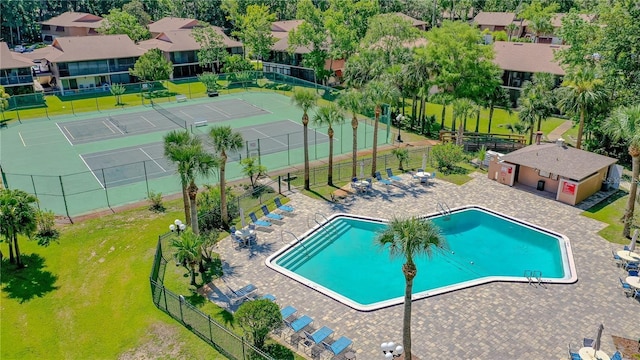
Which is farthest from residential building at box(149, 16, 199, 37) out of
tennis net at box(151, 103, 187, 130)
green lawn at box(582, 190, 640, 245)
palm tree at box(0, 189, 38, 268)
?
green lawn at box(582, 190, 640, 245)

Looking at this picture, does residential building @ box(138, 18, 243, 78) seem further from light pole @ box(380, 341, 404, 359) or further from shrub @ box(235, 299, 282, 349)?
light pole @ box(380, 341, 404, 359)

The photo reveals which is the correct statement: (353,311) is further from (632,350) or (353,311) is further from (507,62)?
(507,62)

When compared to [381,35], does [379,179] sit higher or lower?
lower

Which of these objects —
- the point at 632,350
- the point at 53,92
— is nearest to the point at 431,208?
the point at 632,350

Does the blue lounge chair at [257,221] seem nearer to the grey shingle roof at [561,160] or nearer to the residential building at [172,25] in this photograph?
the grey shingle roof at [561,160]

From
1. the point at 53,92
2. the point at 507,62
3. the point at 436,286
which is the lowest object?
the point at 436,286

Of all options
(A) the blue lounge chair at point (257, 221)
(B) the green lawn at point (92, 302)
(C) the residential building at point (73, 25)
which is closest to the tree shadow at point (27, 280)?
(B) the green lawn at point (92, 302)
